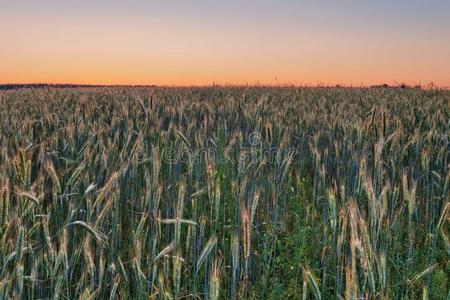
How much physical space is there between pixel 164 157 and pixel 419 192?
1.71 metres

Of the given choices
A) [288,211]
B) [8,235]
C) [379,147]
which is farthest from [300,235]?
[8,235]

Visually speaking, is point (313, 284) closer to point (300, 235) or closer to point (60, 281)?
point (60, 281)

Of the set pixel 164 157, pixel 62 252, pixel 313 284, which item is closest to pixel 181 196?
pixel 62 252

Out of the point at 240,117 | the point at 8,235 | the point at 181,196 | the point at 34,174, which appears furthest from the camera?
the point at 240,117

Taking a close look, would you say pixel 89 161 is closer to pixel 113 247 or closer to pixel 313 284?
pixel 113 247

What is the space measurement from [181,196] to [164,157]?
6.91ft

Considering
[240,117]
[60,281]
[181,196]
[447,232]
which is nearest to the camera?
[60,281]

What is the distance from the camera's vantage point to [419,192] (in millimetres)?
3400

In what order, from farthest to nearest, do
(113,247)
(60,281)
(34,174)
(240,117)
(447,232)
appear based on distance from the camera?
(240,117), (34,174), (447,232), (113,247), (60,281)

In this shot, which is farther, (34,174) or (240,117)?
(240,117)

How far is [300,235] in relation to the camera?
2.43 meters

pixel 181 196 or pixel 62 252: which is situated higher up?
pixel 181 196

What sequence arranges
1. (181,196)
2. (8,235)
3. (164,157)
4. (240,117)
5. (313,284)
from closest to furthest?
1. (313,284)
2. (181,196)
3. (8,235)
4. (164,157)
5. (240,117)

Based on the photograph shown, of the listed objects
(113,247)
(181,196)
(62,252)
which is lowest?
(113,247)
